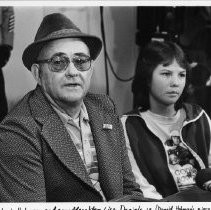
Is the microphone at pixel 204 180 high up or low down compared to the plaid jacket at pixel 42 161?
down

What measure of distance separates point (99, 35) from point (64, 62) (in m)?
0.58

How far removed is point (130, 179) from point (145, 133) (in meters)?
0.22

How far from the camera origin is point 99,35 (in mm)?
1475

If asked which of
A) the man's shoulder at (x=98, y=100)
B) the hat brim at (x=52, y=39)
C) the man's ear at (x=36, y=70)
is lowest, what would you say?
the man's shoulder at (x=98, y=100)

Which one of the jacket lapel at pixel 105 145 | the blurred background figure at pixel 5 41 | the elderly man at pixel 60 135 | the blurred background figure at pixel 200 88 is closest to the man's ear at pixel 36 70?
the elderly man at pixel 60 135

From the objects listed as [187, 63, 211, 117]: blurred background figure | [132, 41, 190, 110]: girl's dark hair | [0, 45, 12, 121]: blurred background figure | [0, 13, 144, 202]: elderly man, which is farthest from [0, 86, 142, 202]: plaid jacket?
[187, 63, 211, 117]: blurred background figure

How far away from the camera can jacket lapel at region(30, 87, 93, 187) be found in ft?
2.95

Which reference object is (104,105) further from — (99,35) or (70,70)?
(99,35)

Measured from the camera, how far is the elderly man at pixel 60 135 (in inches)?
34.5

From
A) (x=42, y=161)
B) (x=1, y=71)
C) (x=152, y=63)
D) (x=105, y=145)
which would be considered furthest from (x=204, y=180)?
(x=1, y=71)

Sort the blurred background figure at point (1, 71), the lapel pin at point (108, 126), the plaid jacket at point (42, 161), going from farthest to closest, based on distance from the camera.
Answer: the blurred background figure at point (1, 71) < the lapel pin at point (108, 126) < the plaid jacket at point (42, 161)

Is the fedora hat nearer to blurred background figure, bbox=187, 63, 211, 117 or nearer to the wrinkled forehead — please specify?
the wrinkled forehead

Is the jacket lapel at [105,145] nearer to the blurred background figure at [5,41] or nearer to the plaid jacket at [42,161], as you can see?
the plaid jacket at [42,161]

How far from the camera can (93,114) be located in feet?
3.31
